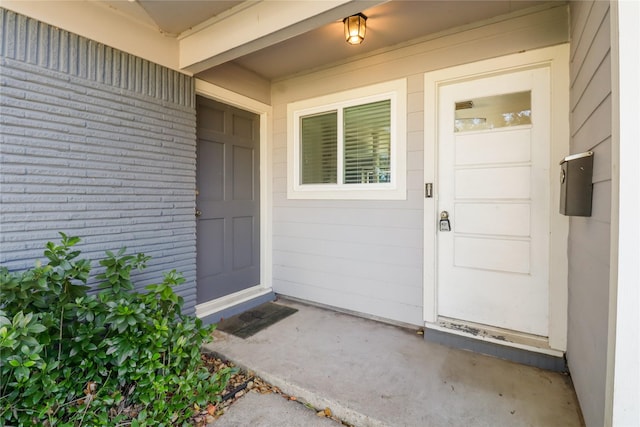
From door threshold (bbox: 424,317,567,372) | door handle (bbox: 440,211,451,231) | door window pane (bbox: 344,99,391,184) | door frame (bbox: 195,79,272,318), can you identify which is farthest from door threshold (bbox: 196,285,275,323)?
door handle (bbox: 440,211,451,231)

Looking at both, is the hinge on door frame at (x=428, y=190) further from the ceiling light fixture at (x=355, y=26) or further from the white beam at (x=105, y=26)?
the white beam at (x=105, y=26)

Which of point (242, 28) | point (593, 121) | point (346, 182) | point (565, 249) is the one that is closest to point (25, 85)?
point (242, 28)

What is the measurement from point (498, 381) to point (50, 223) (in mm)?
2894

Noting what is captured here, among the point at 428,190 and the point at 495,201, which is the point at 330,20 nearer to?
the point at 428,190

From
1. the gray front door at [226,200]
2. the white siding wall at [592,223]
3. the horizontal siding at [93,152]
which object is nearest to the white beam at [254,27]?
the horizontal siding at [93,152]

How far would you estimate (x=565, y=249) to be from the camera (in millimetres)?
2008

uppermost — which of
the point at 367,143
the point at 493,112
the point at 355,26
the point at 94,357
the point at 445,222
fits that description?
the point at 355,26

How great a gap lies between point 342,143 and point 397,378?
6.80ft

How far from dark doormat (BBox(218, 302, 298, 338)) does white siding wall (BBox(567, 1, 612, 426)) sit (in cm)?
215

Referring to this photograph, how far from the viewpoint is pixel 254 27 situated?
194cm

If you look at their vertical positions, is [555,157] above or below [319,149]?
below

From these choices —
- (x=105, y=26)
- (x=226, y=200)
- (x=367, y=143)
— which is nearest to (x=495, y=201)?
(x=367, y=143)

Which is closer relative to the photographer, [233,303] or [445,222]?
[445,222]

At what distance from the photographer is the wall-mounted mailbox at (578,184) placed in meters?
1.39
